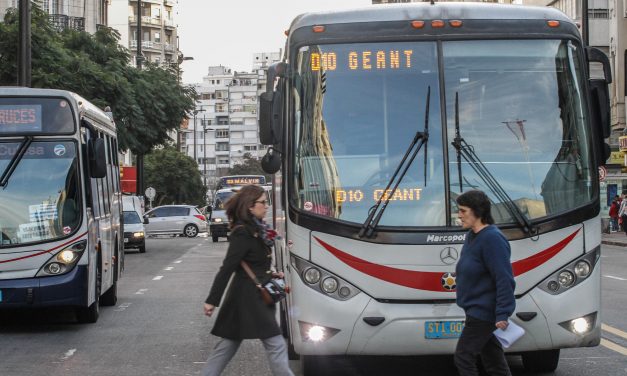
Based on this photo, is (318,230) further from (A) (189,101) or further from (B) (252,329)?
(A) (189,101)

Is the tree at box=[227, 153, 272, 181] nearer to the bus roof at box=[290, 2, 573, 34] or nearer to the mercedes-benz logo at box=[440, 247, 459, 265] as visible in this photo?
the bus roof at box=[290, 2, 573, 34]

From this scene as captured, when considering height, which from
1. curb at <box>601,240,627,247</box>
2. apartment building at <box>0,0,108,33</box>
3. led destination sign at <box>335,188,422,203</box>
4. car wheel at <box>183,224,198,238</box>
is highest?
apartment building at <box>0,0,108,33</box>

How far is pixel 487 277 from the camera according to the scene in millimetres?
7691

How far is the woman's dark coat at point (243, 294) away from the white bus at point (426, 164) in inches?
50.3

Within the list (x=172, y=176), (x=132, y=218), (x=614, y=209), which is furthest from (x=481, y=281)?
(x=172, y=176)

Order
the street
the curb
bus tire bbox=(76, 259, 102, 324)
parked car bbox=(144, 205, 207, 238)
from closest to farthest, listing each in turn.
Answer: the street, bus tire bbox=(76, 259, 102, 324), the curb, parked car bbox=(144, 205, 207, 238)

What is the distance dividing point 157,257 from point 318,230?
1059 inches

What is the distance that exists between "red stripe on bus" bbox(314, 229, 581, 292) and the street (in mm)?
1292

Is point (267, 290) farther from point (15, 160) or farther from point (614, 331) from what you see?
point (15, 160)

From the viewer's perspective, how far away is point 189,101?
4628 cm

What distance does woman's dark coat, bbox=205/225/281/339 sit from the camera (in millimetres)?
7945

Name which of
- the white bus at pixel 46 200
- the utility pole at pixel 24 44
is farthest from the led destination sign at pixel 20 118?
the utility pole at pixel 24 44

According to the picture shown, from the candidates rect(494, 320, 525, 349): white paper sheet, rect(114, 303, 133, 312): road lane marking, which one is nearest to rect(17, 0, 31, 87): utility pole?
rect(114, 303, 133, 312): road lane marking

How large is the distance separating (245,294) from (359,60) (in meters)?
2.58
